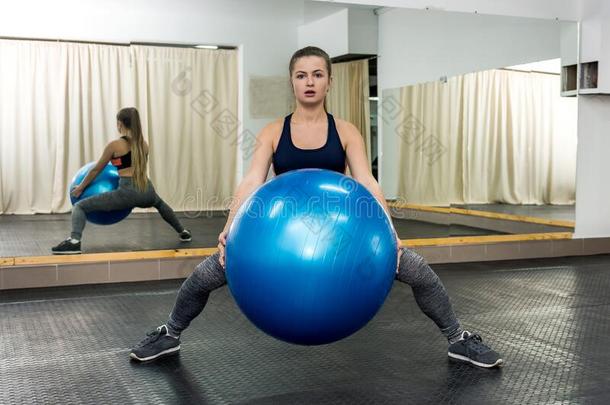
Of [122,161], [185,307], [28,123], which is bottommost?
[185,307]

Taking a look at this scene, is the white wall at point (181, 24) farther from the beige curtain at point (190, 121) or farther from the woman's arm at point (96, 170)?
the woman's arm at point (96, 170)

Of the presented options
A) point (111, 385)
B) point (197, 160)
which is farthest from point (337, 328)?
point (197, 160)

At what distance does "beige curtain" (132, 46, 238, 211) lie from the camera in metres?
4.02

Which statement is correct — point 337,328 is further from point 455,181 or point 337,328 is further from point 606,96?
point 606,96

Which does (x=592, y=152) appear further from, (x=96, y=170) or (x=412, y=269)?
(x=96, y=170)

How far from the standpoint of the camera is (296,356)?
2350 mm

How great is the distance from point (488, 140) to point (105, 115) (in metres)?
2.91

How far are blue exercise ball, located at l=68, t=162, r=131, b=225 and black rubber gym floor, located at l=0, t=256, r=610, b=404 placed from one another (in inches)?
20.0

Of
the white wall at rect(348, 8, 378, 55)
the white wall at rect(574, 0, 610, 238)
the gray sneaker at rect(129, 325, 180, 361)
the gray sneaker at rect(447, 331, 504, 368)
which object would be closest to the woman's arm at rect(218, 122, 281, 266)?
the gray sneaker at rect(129, 325, 180, 361)

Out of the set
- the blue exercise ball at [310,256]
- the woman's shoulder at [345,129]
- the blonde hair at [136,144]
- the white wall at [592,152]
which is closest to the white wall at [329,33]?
the blonde hair at [136,144]

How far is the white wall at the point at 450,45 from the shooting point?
465 cm

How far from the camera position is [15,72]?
3.69 m

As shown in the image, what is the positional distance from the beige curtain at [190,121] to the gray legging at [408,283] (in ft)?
6.24

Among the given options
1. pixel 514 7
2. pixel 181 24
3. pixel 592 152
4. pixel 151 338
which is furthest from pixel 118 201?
pixel 592 152
